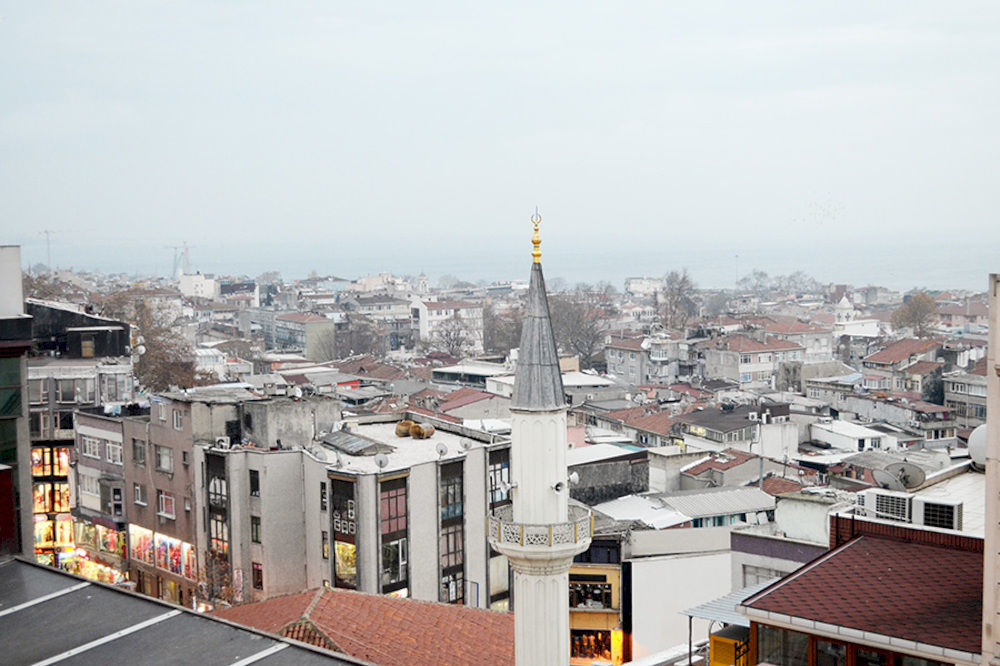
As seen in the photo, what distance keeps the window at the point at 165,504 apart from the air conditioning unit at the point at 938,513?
1464cm

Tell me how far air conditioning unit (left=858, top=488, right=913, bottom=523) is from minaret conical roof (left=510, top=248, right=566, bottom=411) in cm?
276

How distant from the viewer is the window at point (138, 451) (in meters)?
21.5

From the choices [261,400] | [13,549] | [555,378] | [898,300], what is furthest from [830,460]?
[898,300]

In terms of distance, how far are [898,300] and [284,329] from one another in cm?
6416

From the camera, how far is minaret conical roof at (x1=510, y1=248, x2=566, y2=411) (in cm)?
1007

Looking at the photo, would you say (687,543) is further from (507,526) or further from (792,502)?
(507,526)

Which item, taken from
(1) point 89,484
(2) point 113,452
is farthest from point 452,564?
(1) point 89,484

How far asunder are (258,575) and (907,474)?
11867 mm

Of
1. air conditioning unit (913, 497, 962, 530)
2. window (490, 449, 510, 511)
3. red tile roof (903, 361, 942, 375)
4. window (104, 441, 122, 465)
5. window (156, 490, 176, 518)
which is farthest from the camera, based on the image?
red tile roof (903, 361, 942, 375)

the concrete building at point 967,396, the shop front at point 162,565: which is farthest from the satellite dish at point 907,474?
the concrete building at point 967,396

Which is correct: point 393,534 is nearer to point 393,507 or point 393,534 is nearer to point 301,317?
point 393,507

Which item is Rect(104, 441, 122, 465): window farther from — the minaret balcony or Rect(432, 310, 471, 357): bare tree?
Rect(432, 310, 471, 357): bare tree

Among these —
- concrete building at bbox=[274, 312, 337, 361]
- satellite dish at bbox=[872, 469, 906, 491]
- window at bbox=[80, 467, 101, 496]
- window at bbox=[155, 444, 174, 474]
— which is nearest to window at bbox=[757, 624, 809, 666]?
satellite dish at bbox=[872, 469, 906, 491]

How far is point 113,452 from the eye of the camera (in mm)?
22266
